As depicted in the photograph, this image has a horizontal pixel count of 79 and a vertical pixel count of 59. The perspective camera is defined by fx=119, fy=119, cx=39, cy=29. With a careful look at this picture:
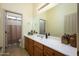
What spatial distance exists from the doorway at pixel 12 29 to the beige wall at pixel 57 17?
499 millimetres

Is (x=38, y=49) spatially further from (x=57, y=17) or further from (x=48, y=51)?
(x=57, y=17)

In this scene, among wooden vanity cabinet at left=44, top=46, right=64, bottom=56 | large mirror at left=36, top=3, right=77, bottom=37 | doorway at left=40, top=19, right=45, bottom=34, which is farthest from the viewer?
doorway at left=40, top=19, right=45, bottom=34

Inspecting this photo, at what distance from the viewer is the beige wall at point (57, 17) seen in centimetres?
185

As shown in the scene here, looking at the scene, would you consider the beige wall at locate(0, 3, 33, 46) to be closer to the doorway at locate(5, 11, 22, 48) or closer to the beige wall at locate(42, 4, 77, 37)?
the doorway at locate(5, 11, 22, 48)

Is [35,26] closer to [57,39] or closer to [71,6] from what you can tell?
[57,39]

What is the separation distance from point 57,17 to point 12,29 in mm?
751

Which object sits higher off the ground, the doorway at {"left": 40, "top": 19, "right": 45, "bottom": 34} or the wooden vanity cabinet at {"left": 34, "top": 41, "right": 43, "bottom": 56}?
the doorway at {"left": 40, "top": 19, "right": 45, "bottom": 34}

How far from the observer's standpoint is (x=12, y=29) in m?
1.85

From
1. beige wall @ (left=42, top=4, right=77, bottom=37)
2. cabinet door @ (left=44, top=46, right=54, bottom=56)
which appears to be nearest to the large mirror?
beige wall @ (left=42, top=4, right=77, bottom=37)

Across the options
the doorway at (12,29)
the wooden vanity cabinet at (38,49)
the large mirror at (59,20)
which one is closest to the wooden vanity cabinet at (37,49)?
the wooden vanity cabinet at (38,49)

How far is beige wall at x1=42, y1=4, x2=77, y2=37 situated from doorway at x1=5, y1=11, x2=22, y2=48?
1.64ft

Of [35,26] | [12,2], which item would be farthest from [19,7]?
[35,26]

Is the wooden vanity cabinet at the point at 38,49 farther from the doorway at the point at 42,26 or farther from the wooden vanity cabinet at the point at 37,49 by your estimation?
the doorway at the point at 42,26

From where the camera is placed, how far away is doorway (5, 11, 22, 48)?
184cm
